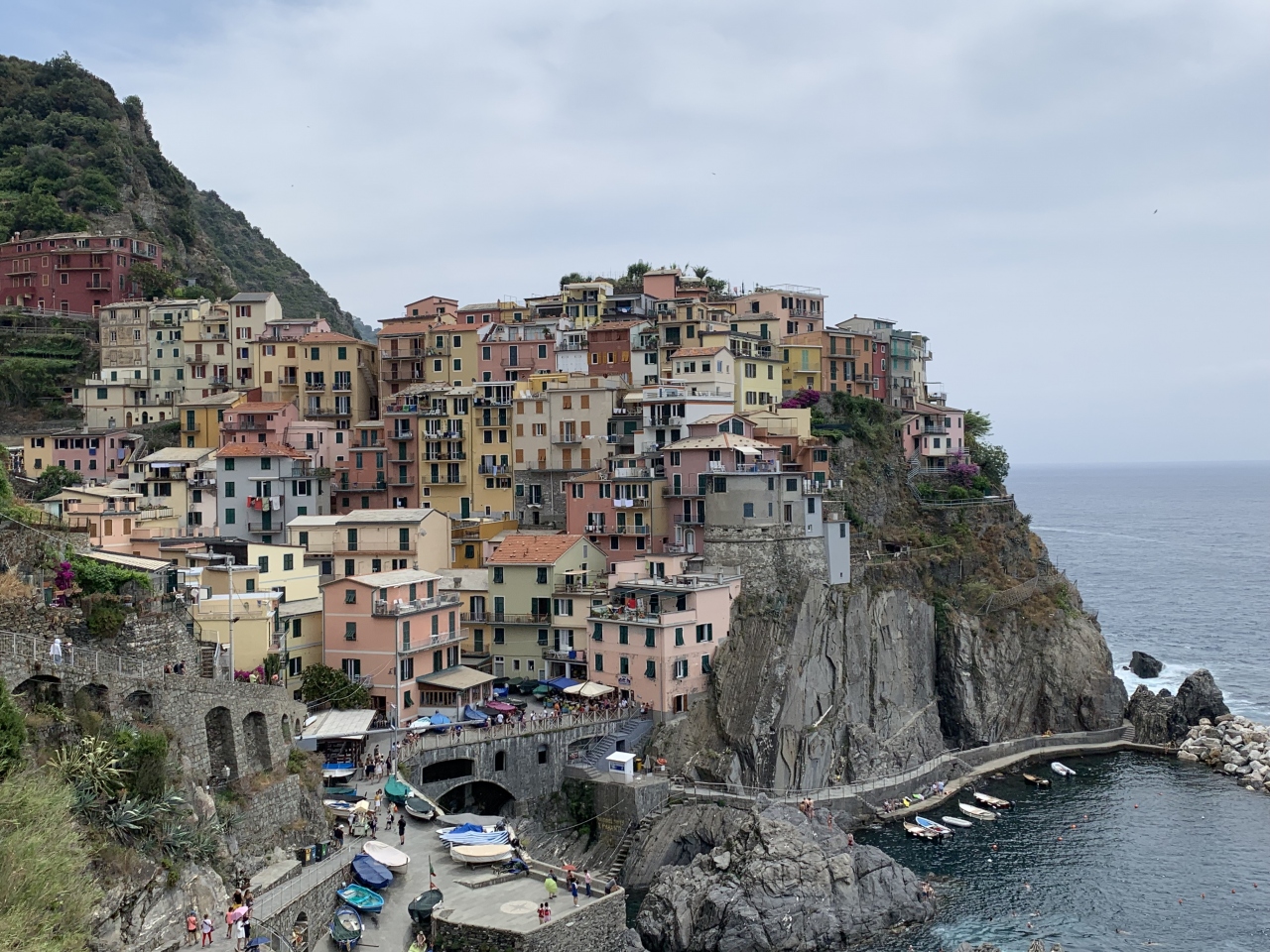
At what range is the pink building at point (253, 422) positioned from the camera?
3327 inches

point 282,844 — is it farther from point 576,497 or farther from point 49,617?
point 576,497

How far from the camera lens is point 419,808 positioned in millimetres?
48844

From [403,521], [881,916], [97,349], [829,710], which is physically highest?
[97,349]

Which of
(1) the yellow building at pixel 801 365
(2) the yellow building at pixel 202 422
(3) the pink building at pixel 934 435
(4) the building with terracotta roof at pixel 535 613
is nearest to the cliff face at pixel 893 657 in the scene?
(3) the pink building at pixel 934 435

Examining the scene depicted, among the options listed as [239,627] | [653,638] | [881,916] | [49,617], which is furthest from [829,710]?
[49,617]

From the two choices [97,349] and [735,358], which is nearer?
[735,358]

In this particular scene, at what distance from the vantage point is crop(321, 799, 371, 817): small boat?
45.7 m

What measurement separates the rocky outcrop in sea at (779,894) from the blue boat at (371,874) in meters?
12.6

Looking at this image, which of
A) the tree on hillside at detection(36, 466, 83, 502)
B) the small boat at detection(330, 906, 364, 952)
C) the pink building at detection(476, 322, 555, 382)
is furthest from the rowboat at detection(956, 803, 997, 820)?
the tree on hillside at detection(36, 466, 83, 502)

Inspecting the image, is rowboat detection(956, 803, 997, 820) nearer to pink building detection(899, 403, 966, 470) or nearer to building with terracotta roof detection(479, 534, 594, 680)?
building with terracotta roof detection(479, 534, 594, 680)

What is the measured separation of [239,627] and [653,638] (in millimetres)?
19565

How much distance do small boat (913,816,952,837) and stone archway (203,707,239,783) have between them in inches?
1387

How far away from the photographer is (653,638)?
62.0 m

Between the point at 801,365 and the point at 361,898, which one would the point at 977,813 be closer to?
the point at 801,365
